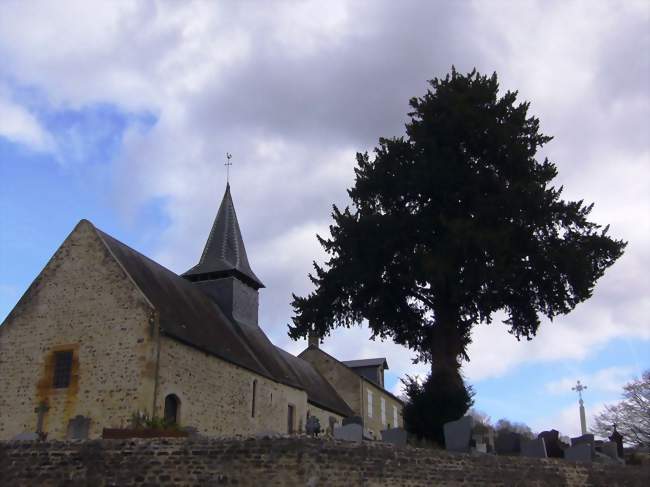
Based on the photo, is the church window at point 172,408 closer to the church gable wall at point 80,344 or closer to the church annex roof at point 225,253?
the church gable wall at point 80,344

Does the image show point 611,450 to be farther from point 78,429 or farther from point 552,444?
point 78,429

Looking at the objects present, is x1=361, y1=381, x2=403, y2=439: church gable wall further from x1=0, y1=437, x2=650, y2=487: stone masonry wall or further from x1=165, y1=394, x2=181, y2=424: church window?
x1=0, y1=437, x2=650, y2=487: stone masonry wall

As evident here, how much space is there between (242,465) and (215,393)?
994cm

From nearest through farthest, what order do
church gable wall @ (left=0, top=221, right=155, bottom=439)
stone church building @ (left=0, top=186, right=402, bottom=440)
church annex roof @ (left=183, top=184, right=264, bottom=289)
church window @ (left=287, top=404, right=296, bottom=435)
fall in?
church gable wall @ (left=0, top=221, right=155, bottom=439) → stone church building @ (left=0, top=186, right=402, bottom=440) → church window @ (left=287, top=404, right=296, bottom=435) → church annex roof @ (left=183, top=184, right=264, bottom=289)

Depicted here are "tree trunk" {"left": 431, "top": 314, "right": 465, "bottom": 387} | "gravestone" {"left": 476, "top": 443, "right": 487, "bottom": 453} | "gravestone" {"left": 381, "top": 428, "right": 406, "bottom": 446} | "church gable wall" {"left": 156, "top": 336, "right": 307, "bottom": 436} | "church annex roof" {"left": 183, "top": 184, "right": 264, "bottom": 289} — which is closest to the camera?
"gravestone" {"left": 476, "top": 443, "right": 487, "bottom": 453}

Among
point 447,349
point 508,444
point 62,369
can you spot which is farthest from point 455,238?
point 62,369

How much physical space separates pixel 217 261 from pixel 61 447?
17.4 m

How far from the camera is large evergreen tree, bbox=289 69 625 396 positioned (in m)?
20.6

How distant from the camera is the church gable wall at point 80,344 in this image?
19.5 metres

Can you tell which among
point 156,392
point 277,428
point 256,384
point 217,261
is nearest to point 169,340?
point 156,392

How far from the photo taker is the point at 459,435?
15.6 metres

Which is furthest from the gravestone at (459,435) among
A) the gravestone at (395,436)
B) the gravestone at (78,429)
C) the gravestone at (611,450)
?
the gravestone at (78,429)

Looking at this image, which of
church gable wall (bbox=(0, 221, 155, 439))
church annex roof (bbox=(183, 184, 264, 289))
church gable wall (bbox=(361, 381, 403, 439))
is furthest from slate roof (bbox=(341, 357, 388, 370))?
church gable wall (bbox=(0, 221, 155, 439))

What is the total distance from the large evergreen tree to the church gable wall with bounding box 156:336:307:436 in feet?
9.31
